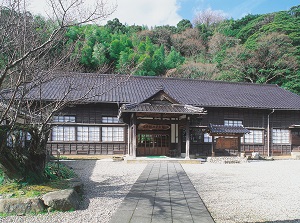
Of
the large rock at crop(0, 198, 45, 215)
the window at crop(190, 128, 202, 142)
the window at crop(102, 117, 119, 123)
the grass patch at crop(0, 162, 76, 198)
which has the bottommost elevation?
the large rock at crop(0, 198, 45, 215)

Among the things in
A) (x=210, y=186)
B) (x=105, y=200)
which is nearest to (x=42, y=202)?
(x=105, y=200)

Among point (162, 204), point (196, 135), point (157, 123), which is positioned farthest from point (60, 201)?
point (196, 135)

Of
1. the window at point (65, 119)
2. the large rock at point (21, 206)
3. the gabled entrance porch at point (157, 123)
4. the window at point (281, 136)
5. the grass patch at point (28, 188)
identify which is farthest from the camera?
the window at point (281, 136)

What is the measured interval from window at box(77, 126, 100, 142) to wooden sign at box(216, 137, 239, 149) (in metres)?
7.39

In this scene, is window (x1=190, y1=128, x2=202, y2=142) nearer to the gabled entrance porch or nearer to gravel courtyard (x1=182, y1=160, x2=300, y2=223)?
the gabled entrance porch

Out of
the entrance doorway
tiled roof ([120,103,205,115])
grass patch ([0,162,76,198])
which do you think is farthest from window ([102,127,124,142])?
grass patch ([0,162,76,198])

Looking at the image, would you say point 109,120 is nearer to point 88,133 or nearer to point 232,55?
point 88,133

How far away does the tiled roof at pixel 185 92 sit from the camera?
54.2 ft

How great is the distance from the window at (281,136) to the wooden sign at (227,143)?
15.0 ft

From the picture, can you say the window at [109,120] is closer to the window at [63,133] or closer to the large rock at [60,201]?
the window at [63,133]

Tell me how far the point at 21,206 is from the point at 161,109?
31.5 feet

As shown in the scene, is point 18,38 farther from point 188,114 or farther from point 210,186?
point 188,114

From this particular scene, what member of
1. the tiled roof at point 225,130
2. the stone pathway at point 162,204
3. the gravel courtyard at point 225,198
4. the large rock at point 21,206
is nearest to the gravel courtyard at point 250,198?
the gravel courtyard at point 225,198

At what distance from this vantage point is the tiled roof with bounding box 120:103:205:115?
13.3m
